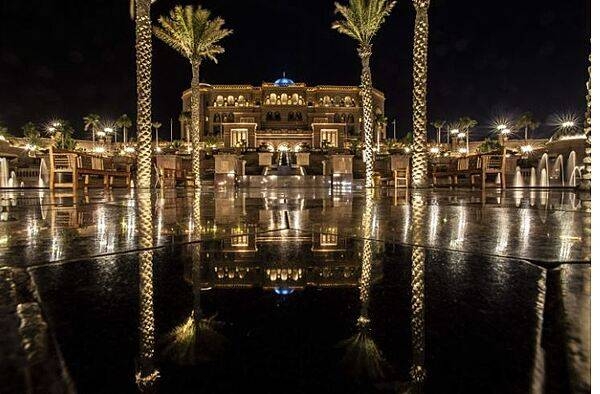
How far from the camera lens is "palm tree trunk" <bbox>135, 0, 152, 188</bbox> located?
16.3m

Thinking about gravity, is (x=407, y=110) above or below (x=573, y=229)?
above

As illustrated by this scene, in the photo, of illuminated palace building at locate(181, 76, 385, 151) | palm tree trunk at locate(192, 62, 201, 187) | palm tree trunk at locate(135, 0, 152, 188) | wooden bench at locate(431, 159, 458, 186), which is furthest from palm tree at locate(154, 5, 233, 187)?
illuminated palace building at locate(181, 76, 385, 151)

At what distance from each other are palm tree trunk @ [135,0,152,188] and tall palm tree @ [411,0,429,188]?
11.2 meters

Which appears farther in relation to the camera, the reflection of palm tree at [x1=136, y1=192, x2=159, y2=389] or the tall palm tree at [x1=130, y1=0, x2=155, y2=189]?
the tall palm tree at [x1=130, y1=0, x2=155, y2=189]

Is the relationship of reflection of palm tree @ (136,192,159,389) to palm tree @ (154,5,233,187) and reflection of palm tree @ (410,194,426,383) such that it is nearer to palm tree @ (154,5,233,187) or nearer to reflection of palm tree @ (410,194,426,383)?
reflection of palm tree @ (410,194,426,383)

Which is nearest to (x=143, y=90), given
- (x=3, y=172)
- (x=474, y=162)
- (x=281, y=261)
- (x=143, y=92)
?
(x=143, y=92)

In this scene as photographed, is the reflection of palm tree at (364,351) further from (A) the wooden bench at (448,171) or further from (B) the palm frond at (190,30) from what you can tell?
(B) the palm frond at (190,30)

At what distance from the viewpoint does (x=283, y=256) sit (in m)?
2.02

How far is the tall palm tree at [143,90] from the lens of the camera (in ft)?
53.5

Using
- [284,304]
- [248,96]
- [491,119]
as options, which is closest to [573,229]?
[284,304]

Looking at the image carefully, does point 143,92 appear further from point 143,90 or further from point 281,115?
point 281,115

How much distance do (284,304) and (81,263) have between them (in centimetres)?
120

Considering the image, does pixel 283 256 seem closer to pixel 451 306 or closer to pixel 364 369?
pixel 451 306

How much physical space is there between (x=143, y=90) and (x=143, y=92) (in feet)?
0.29
